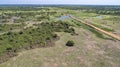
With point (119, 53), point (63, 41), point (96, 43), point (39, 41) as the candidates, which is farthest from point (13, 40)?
point (119, 53)

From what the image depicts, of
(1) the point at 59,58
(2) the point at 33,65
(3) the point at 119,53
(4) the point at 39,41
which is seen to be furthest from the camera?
(4) the point at 39,41

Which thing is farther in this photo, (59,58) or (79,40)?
(79,40)

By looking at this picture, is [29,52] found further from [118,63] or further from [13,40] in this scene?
[118,63]

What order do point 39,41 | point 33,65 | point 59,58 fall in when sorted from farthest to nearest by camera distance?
1. point 39,41
2. point 59,58
3. point 33,65

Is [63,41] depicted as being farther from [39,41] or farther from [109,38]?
[109,38]

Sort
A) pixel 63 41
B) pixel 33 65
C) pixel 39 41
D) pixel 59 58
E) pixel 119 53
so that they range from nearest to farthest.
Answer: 1. pixel 33 65
2. pixel 59 58
3. pixel 119 53
4. pixel 39 41
5. pixel 63 41

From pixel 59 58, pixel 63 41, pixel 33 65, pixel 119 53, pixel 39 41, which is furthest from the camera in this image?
pixel 63 41

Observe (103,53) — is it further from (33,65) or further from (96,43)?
(33,65)

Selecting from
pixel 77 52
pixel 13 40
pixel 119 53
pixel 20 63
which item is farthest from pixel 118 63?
pixel 13 40

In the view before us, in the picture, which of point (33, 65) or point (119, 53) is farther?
point (119, 53)
